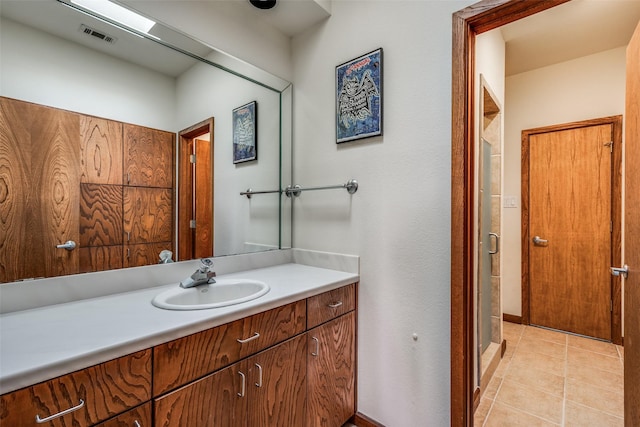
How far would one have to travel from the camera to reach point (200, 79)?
1559 mm

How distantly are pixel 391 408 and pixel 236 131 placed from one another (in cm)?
177

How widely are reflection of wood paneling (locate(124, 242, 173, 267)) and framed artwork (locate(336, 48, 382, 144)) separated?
1099mm

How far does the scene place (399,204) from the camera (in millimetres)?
1480

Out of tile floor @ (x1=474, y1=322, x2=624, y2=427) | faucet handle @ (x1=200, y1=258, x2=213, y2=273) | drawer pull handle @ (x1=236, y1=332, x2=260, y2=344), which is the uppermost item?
faucet handle @ (x1=200, y1=258, x2=213, y2=273)

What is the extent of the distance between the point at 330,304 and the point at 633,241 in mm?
1297

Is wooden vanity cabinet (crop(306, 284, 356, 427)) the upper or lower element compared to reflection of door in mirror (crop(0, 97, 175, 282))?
lower

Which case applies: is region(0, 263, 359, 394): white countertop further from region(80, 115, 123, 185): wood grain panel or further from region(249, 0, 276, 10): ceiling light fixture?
region(249, 0, 276, 10): ceiling light fixture

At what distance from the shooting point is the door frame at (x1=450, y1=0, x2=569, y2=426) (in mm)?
1269

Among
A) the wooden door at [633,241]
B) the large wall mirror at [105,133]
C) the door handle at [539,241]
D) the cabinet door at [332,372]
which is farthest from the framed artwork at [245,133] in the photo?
the door handle at [539,241]

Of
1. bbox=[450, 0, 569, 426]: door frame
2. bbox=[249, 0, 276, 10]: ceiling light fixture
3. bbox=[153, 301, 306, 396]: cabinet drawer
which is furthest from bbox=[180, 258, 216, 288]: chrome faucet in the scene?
bbox=[249, 0, 276, 10]: ceiling light fixture

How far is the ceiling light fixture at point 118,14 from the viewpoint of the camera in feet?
3.92

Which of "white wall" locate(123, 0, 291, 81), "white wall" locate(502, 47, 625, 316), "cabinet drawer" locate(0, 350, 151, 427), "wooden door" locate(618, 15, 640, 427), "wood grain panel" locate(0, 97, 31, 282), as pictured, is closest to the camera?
"cabinet drawer" locate(0, 350, 151, 427)

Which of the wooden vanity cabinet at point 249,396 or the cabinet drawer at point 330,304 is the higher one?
the cabinet drawer at point 330,304

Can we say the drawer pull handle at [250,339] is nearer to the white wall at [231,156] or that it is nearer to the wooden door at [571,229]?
the white wall at [231,156]
